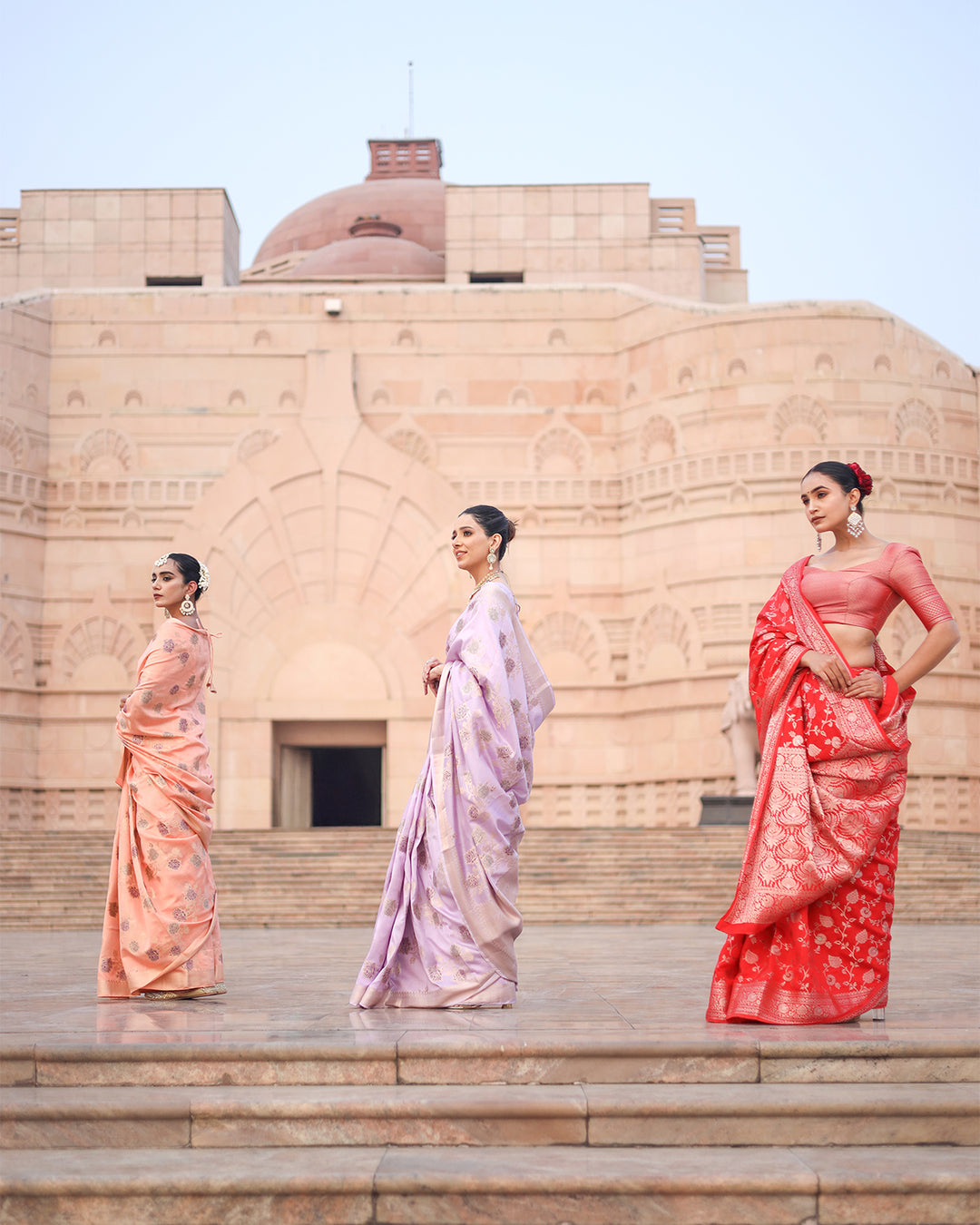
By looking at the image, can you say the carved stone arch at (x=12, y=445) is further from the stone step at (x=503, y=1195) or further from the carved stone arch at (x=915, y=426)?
the stone step at (x=503, y=1195)

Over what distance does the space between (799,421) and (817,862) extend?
15810mm

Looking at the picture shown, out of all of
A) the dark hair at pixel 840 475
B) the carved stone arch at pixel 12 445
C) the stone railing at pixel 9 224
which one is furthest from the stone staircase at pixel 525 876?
the stone railing at pixel 9 224

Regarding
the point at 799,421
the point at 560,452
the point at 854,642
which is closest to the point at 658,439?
the point at 560,452

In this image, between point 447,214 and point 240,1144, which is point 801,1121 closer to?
point 240,1144

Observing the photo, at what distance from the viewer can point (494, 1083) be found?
13.1ft

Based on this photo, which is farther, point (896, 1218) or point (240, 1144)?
point (240, 1144)

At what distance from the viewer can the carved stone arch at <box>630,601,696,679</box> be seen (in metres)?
19.8

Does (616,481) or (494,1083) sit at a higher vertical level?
(616,481)

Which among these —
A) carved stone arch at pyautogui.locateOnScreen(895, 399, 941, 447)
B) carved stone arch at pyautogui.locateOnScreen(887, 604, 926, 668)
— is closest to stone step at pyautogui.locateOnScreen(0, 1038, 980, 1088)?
carved stone arch at pyautogui.locateOnScreen(887, 604, 926, 668)

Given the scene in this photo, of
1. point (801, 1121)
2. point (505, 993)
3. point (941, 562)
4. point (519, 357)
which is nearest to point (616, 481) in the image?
point (519, 357)

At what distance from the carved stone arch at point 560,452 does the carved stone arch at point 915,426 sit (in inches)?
169

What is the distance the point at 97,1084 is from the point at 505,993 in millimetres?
1567

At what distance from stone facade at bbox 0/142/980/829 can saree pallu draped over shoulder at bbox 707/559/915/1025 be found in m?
14.2

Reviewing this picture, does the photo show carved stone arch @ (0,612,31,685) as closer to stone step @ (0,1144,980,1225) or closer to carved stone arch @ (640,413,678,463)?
carved stone arch @ (640,413,678,463)
